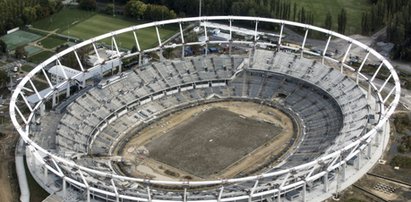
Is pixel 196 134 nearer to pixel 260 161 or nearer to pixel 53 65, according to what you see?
pixel 260 161

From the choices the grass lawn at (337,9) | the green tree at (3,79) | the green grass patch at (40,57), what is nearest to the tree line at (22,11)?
the green grass patch at (40,57)

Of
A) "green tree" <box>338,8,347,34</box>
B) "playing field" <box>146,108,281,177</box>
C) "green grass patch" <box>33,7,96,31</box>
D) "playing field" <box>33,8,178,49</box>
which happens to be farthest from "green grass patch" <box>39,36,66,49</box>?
"green tree" <box>338,8,347,34</box>

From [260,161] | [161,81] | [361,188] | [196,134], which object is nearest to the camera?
[361,188]

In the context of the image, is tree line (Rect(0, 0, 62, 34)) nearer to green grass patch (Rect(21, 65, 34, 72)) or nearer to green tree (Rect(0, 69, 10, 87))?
green grass patch (Rect(21, 65, 34, 72))

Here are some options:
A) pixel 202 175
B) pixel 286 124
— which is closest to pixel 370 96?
pixel 286 124

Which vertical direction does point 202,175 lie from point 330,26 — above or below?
below

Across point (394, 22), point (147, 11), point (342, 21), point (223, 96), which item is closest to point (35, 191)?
point (223, 96)
